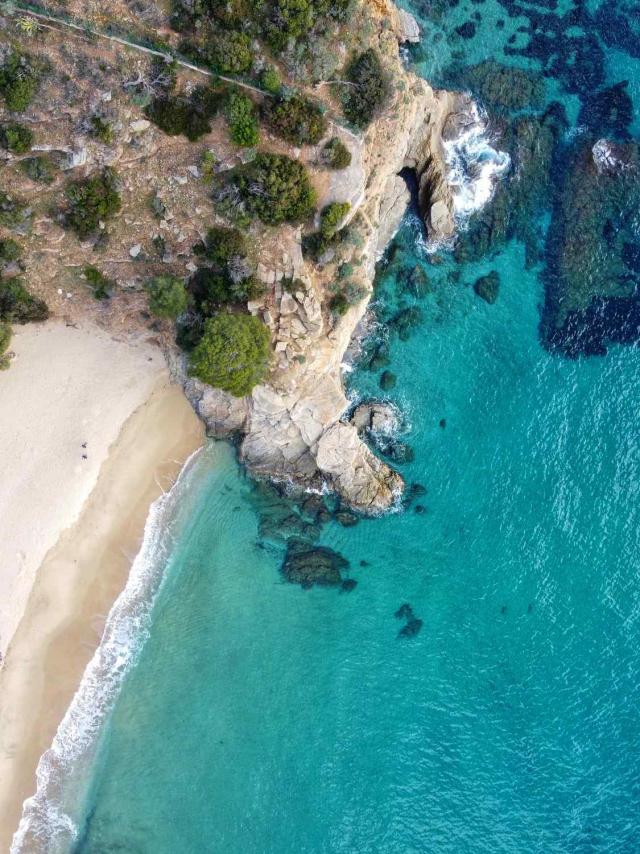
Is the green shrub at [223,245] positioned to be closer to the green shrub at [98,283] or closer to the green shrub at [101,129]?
the green shrub at [98,283]

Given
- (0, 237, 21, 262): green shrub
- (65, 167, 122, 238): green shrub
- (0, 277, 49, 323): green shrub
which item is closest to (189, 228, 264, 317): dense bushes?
(65, 167, 122, 238): green shrub

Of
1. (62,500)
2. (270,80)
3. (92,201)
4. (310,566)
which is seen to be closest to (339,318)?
(270,80)

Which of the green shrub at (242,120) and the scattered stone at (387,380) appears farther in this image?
the scattered stone at (387,380)

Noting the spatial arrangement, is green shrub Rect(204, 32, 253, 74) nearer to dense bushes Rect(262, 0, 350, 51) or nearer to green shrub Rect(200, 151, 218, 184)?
dense bushes Rect(262, 0, 350, 51)

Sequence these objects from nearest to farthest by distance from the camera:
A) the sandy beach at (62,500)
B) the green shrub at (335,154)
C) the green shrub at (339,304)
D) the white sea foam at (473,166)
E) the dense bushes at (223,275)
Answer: the green shrub at (335,154) → the dense bushes at (223,275) → the green shrub at (339,304) → the sandy beach at (62,500) → the white sea foam at (473,166)

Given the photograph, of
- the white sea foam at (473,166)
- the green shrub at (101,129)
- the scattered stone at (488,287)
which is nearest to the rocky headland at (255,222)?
the green shrub at (101,129)

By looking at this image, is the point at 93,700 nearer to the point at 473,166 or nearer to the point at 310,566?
the point at 310,566
